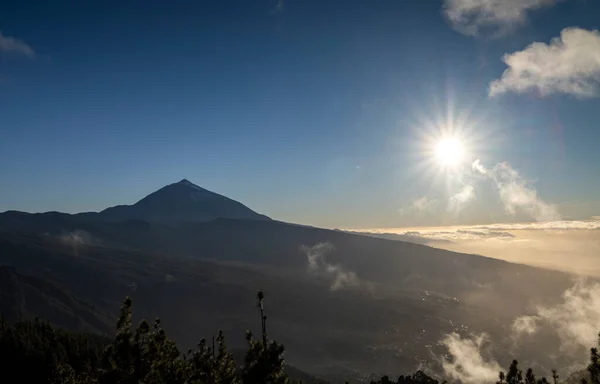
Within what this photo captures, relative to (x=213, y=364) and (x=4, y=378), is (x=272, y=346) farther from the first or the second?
(x=4, y=378)

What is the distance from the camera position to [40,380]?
479ft

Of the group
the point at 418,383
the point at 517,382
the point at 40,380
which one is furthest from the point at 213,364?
the point at 40,380

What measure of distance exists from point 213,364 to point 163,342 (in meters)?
6.91

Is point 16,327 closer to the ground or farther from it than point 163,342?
closer to the ground

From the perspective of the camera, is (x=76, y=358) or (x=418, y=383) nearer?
(x=418, y=383)

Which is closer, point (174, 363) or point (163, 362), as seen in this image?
point (163, 362)

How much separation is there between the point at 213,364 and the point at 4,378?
5739 inches

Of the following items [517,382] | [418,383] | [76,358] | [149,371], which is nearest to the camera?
[149,371]

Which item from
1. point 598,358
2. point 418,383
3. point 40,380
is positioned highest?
point 598,358

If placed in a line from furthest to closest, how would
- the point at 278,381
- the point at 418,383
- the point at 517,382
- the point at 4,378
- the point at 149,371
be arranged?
1. the point at 4,378
2. the point at 418,383
3. the point at 517,382
4. the point at 149,371
5. the point at 278,381

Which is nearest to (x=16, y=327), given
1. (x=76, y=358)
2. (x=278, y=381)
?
(x=76, y=358)

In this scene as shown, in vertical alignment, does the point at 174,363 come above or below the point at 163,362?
below

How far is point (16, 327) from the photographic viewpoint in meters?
186

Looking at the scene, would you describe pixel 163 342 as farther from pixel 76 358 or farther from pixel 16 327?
pixel 16 327
